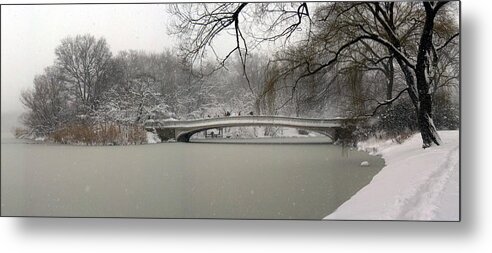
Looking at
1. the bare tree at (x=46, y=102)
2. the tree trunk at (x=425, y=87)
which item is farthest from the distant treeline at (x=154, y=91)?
the tree trunk at (x=425, y=87)

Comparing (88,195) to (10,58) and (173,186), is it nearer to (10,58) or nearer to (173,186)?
(173,186)

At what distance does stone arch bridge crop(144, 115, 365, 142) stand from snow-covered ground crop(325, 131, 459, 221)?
177mm

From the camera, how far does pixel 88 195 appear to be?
4008 millimetres

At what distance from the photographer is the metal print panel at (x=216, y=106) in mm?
3900

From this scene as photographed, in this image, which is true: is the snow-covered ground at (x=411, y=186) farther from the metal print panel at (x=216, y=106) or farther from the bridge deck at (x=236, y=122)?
the bridge deck at (x=236, y=122)

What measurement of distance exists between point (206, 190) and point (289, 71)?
0.99 meters

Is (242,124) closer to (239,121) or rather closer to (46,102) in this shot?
(239,121)

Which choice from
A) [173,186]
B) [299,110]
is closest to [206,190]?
[173,186]

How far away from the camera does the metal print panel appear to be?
12.8ft

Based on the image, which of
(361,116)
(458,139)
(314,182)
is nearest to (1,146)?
(314,182)

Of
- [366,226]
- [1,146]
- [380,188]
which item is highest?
[1,146]

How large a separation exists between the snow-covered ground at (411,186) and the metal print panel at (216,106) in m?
0.01

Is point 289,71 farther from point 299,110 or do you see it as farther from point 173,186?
point 173,186

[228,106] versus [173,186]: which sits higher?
[228,106]
